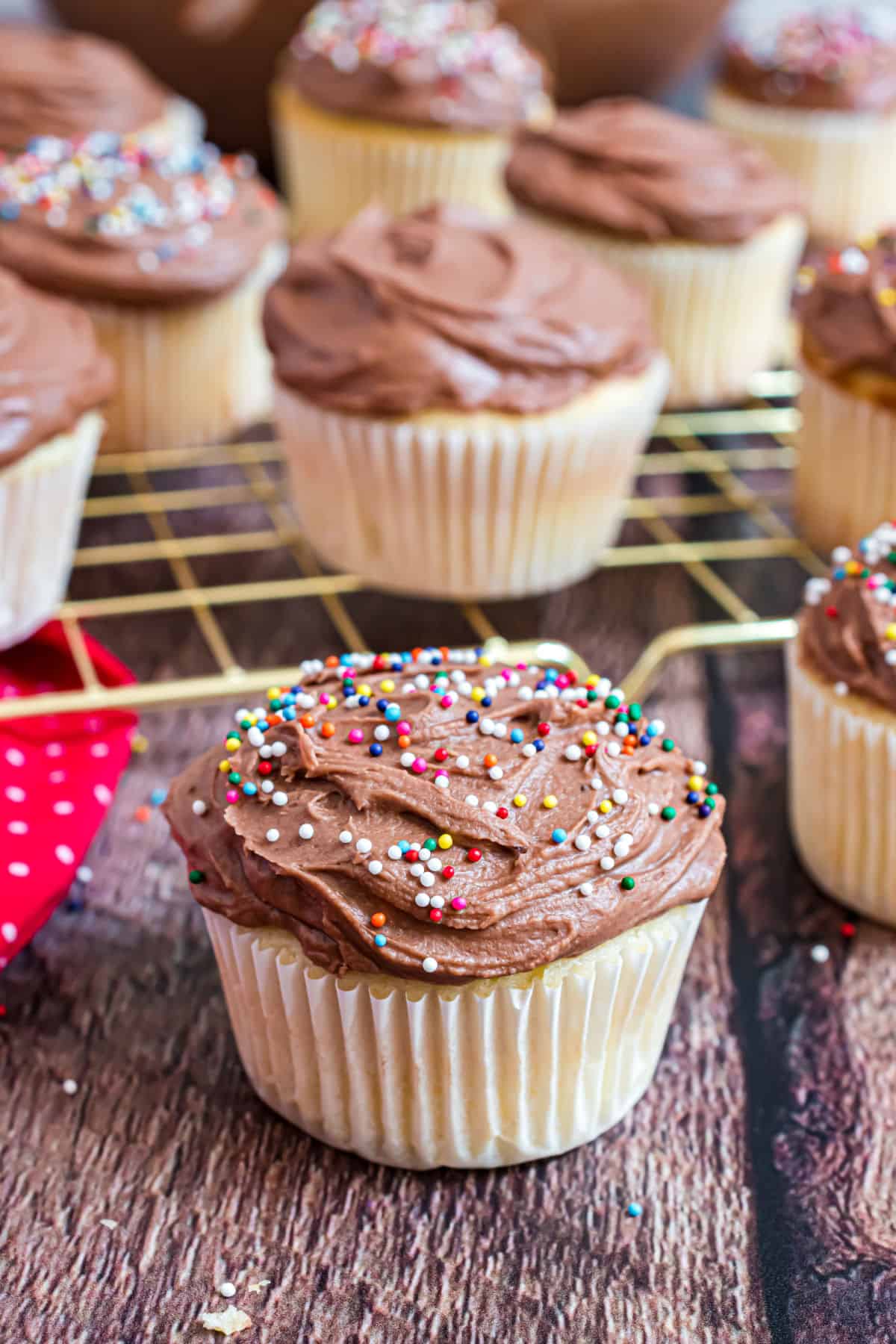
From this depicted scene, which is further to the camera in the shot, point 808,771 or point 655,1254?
point 808,771

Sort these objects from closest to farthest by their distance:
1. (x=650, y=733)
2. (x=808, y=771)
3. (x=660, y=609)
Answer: (x=650, y=733)
(x=808, y=771)
(x=660, y=609)

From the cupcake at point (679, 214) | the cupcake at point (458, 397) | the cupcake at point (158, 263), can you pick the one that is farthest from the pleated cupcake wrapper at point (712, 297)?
the cupcake at point (158, 263)

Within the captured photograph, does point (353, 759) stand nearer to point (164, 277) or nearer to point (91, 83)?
point (164, 277)

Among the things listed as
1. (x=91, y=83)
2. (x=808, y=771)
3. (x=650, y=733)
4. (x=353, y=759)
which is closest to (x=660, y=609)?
(x=808, y=771)

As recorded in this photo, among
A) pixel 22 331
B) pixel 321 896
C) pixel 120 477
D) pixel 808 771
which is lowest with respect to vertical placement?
pixel 120 477

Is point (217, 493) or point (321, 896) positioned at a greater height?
point (321, 896)

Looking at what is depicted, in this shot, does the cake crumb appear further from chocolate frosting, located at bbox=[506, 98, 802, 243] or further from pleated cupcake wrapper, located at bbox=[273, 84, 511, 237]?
pleated cupcake wrapper, located at bbox=[273, 84, 511, 237]

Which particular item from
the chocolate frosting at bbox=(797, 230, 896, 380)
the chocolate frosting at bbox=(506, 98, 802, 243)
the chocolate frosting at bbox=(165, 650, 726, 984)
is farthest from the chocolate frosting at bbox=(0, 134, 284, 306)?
the chocolate frosting at bbox=(165, 650, 726, 984)

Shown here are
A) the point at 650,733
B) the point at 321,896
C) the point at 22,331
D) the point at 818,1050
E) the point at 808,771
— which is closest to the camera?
the point at 321,896
